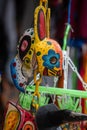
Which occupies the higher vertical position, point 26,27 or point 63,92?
point 26,27

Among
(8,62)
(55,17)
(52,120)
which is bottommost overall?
(52,120)

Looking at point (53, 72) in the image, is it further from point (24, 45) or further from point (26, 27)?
point (26, 27)

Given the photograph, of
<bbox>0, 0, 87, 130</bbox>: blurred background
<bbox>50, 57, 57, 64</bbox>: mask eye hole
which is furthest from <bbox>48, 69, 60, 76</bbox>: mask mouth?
<bbox>0, 0, 87, 130</bbox>: blurred background

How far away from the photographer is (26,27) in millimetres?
668

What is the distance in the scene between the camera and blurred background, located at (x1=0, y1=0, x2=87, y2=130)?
658mm

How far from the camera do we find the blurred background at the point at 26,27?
658 millimetres

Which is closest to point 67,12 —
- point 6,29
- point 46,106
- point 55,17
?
point 55,17

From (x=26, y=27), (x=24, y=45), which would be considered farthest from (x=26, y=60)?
(x=26, y=27)

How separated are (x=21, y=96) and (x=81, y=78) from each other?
161mm

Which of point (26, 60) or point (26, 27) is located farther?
point (26, 27)

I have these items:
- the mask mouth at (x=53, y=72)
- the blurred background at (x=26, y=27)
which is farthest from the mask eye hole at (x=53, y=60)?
the blurred background at (x=26, y=27)

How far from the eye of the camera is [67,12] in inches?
29.0

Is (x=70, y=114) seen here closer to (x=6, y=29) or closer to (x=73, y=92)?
(x=73, y=92)

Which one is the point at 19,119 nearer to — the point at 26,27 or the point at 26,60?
the point at 26,60
